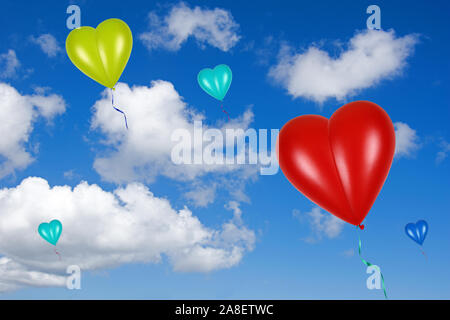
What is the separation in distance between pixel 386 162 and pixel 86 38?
778 cm

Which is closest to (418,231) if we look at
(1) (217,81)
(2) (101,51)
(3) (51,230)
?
(1) (217,81)

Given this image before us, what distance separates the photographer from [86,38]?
1091cm

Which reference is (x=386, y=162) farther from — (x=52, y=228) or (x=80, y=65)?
(x=52, y=228)

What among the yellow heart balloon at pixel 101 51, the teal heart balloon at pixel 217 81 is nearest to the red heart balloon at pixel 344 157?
the teal heart balloon at pixel 217 81

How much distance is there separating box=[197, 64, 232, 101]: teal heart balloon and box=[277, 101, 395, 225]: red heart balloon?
4.33 m

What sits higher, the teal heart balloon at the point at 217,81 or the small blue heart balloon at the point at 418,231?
the teal heart balloon at the point at 217,81

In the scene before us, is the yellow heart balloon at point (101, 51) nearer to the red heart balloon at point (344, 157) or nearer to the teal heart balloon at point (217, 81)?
the teal heart balloon at point (217, 81)

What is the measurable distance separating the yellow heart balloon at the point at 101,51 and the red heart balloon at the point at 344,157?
16.9 ft

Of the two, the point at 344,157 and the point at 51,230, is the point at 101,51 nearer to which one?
the point at 51,230

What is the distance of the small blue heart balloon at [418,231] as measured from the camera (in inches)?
617

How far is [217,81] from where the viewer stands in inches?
473

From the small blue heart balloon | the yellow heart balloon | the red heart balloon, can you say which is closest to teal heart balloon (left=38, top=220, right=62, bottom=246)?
the yellow heart balloon
